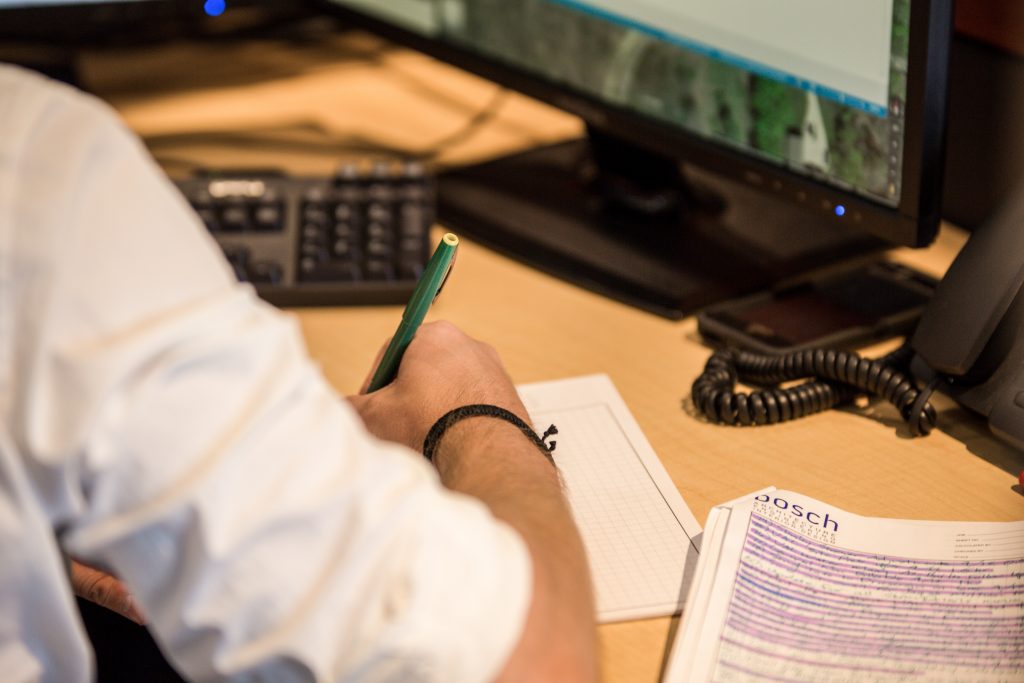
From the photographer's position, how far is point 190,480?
0.49 meters

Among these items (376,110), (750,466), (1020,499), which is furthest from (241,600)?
(376,110)

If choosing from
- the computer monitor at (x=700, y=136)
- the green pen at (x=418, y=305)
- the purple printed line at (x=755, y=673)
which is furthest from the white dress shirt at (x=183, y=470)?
the computer monitor at (x=700, y=136)

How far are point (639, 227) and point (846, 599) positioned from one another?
50cm

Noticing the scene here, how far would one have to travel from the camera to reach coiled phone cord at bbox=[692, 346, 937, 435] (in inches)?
33.1

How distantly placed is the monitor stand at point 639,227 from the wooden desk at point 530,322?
3 centimetres

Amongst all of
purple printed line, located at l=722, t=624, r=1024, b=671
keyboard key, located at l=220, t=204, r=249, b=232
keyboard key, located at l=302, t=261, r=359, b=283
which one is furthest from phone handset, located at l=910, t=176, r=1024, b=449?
keyboard key, located at l=220, t=204, r=249, b=232

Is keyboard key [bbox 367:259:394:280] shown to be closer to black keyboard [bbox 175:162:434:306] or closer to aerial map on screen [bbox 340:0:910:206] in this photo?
black keyboard [bbox 175:162:434:306]

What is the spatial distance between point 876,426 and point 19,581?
0.58 m

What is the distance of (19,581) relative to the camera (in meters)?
0.51

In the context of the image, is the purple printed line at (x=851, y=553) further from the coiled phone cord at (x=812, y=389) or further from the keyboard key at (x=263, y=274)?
the keyboard key at (x=263, y=274)

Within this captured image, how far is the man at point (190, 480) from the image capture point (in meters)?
0.48

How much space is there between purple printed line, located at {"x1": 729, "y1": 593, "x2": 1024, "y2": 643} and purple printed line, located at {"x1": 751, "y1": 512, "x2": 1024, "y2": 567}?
0.05m

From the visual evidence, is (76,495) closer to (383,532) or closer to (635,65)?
(383,532)

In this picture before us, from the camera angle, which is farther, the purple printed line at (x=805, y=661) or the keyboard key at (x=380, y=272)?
the keyboard key at (x=380, y=272)
